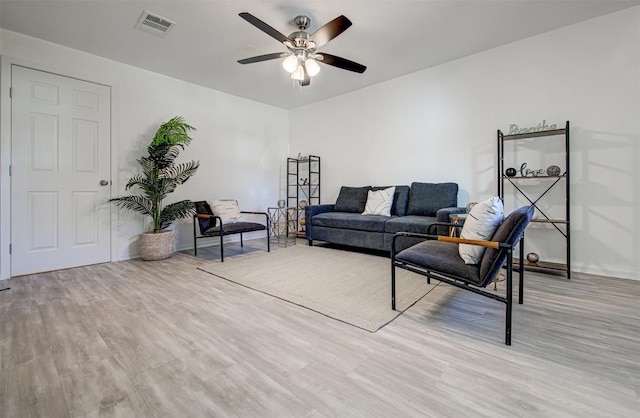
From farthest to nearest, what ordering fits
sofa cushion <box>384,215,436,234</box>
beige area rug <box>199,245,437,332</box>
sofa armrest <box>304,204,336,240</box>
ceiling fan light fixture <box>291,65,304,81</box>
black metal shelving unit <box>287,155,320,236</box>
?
black metal shelving unit <box>287,155,320,236</box>, sofa armrest <box>304,204,336,240</box>, sofa cushion <box>384,215,436,234</box>, ceiling fan light fixture <box>291,65,304,81</box>, beige area rug <box>199,245,437,332</box>

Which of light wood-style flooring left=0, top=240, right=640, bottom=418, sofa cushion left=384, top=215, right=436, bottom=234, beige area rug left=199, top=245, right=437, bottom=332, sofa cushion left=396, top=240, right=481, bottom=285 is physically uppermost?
sofa cushion left=384, top=215, right=436, bottom=234

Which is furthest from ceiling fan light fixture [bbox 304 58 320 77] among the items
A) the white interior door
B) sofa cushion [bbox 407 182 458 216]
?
the white interior door

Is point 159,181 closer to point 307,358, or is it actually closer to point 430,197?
point 307,358

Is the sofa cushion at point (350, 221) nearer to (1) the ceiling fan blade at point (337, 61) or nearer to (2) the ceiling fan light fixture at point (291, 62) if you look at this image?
(1) the ceiling fan blade at point (337, 61)

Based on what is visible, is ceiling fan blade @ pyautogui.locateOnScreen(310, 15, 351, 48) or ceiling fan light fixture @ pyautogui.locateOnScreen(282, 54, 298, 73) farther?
ceiling fan light fixture @ pyautogui.locateOnScreen(282, 54, 298, 73)

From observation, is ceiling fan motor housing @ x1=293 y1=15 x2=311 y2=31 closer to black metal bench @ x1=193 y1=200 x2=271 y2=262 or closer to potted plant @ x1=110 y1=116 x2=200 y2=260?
potted plant @ x1=110 y1=116 x2=200 y2=260

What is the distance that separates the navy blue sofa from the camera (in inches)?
140

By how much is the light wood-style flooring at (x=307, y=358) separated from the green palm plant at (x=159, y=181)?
1.56m

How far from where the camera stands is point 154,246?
372 cm

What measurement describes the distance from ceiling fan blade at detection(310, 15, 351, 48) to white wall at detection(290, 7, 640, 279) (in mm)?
2225

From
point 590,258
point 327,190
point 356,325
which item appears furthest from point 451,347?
point 327,190

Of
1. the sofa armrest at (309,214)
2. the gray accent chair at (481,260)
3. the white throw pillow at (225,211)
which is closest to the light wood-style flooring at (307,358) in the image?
the gray accent chair at (481,260)

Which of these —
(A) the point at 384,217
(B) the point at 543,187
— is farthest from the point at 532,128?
(A) the point at 384,217

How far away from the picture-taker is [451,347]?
64.1 inches
